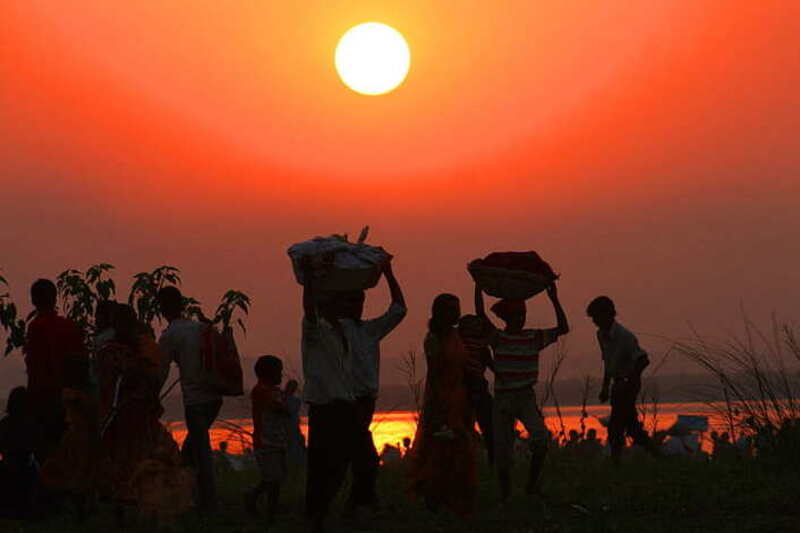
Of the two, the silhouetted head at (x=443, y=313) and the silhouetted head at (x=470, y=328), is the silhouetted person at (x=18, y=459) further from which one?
the silhouetted head at (x=470, y=328)

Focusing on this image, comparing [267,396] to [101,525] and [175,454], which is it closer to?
[175,454]

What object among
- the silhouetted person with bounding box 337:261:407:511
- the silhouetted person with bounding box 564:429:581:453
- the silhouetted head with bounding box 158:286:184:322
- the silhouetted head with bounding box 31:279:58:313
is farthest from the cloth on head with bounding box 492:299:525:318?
the silhouetted person with bounding box 564:429:581:453

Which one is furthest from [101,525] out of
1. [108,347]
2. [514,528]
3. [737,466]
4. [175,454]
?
[737,466]

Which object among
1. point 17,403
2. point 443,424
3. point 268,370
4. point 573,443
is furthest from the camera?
point 573,443

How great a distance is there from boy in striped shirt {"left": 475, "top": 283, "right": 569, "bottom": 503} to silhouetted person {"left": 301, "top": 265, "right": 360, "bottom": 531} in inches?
90.3

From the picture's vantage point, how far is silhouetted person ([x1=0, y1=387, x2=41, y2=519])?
1011 cm

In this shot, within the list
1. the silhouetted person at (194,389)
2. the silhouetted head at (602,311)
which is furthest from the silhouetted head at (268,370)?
the silhouetted head at (602,311)

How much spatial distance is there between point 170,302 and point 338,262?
8.12 ft

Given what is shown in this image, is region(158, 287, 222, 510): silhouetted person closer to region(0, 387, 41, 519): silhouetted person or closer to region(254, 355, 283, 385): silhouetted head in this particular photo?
region(254, 355, 283, 385): silhouetted head

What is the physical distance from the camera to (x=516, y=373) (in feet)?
33.8

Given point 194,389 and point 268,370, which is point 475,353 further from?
point 194,389

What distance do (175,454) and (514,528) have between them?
2783 mm

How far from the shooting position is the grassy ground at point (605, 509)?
336 inches

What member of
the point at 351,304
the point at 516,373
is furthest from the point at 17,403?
the point at 516,373
